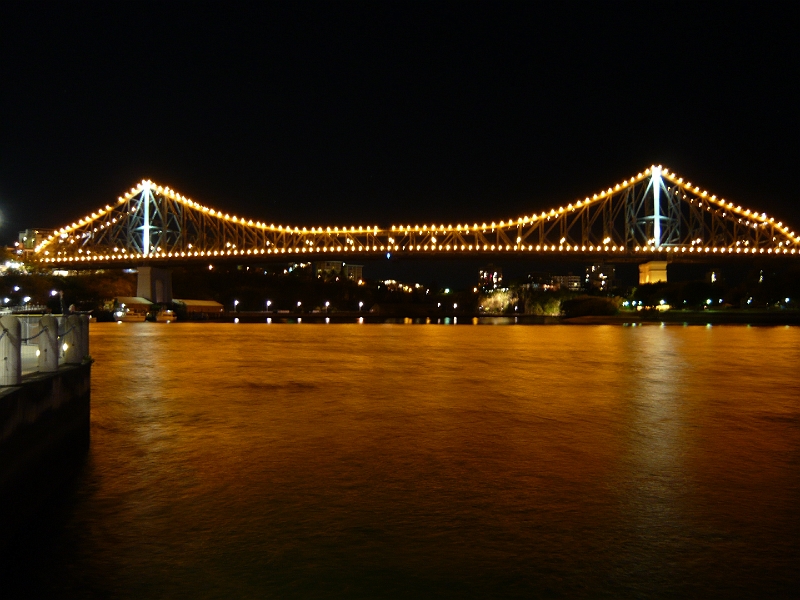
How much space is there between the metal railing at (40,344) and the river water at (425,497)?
3.71ft

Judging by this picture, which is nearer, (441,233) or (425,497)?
(425,497)

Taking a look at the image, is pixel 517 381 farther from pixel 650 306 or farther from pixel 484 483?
pixel 650 306

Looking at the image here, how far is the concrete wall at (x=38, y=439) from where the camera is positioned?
20.7 feet

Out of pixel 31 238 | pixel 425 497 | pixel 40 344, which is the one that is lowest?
pixel 425 497

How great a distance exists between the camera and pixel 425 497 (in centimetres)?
690

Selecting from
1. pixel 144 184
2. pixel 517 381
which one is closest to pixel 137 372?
pixel 517 381

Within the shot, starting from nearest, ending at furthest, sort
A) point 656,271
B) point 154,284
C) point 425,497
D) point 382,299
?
point 425,497
point 656,271
point 154,284
point 382,299

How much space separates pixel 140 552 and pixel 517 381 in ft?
38.2

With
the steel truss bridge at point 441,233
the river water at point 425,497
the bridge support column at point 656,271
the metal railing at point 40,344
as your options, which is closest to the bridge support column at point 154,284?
the steel truss bridge at point 441,233

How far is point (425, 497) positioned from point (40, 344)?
14.4 feet

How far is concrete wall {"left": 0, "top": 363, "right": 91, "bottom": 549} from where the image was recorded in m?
6.32

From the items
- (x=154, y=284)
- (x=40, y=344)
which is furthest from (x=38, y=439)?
(x=154, y=284)

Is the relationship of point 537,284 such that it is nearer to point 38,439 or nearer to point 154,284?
point 154,284

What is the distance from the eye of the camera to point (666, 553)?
5523 millimetres
